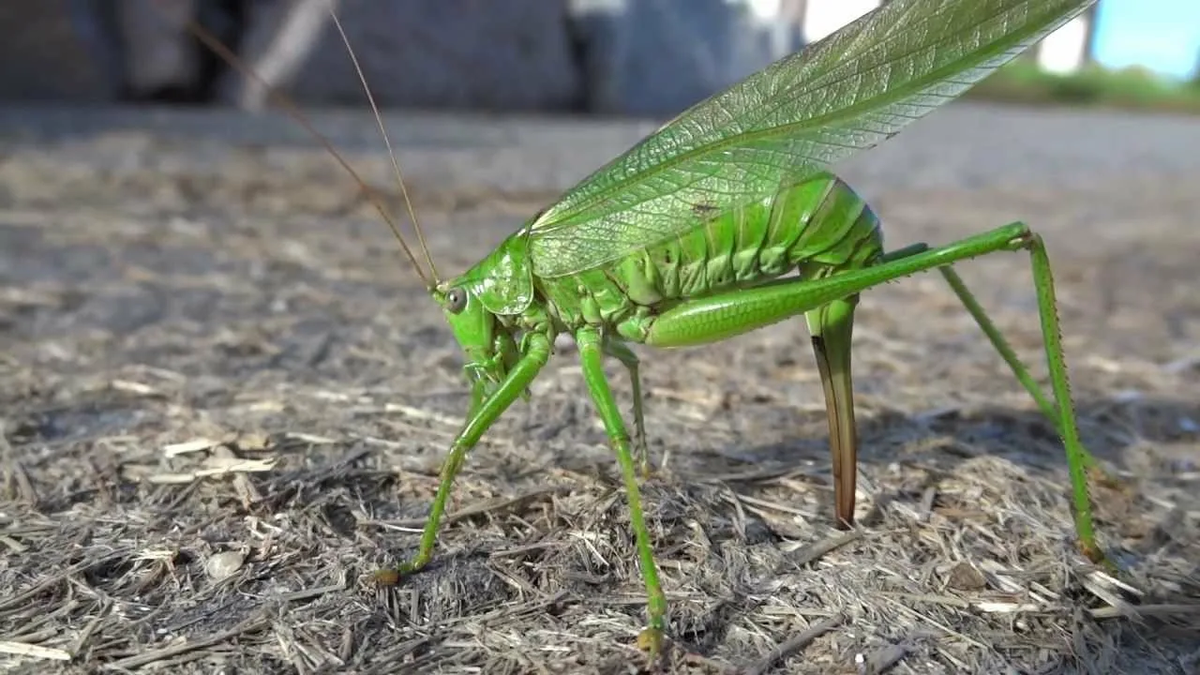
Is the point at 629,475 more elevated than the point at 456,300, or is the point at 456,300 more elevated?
the point at 456,300

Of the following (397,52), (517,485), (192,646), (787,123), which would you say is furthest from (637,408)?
(397,52)

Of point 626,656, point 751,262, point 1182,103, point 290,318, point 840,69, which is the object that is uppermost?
point 1182,103

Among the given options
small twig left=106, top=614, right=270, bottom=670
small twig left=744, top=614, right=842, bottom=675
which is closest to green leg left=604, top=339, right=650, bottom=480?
small twig left=744, top=614, right=842, bottom=675

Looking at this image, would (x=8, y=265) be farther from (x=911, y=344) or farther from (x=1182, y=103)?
(x=1182, y=103)

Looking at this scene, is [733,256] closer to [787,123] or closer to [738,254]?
[738,254]

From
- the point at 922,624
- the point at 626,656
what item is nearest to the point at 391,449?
the point at 626,656
